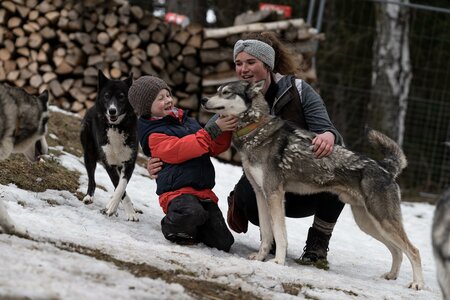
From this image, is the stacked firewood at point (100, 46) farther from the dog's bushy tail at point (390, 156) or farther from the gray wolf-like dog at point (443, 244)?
the gray wolf-like dog at point (443, 244)

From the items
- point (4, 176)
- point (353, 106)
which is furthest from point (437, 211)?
point (353, 106)

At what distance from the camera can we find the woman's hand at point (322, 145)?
176 inches

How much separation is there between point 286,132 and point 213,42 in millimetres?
5594

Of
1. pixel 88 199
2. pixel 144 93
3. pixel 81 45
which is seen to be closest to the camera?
pixel 144 93

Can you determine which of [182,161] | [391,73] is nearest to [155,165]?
[182,161]

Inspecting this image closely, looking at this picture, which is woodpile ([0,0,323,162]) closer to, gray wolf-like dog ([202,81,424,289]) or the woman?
the woman

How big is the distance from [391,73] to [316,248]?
23.5 feet

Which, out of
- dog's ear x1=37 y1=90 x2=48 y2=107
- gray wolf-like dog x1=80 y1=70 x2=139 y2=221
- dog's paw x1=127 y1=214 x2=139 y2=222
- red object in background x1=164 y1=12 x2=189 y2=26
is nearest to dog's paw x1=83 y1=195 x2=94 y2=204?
gray wolf-like dog x1=80 y1=70 x2=139 y2=221

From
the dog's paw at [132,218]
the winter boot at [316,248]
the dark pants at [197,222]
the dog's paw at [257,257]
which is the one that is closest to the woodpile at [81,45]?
the dog's paw at [132,218]

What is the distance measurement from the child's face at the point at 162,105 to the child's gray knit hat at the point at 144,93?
0.03 metres

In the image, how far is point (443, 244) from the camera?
2756 millimetres

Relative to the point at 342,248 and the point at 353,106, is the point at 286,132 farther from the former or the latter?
the point at 353,106

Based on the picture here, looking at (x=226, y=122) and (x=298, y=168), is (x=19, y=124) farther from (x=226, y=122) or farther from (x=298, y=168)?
(x=298, y=168)

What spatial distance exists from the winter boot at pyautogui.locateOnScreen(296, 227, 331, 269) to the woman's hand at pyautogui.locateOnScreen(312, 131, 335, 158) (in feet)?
2.59
